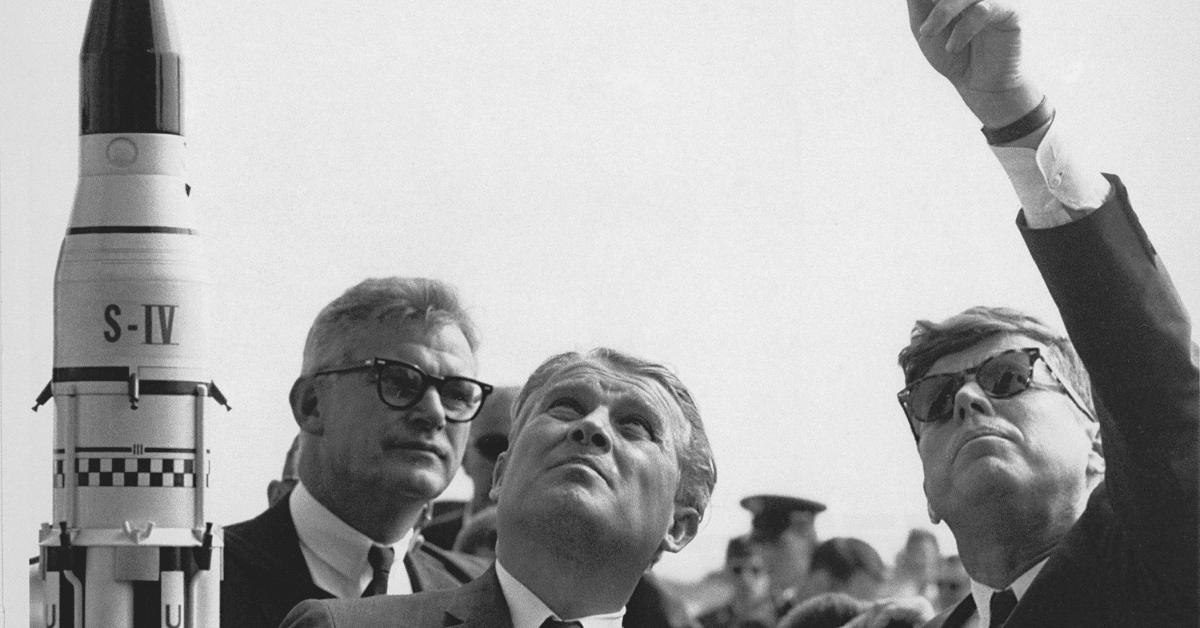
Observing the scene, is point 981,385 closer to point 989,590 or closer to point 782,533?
point 989,590

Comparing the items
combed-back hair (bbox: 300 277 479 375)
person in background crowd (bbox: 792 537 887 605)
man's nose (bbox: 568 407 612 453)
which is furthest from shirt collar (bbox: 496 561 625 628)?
person in background crowd (bbox: 792 537 887 605)

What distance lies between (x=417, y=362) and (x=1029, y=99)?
257 cm

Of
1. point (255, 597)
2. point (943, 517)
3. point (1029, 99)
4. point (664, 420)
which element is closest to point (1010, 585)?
point (943, 517)

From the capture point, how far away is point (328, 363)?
23.7 ft

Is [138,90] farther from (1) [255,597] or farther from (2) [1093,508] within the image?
(2) [1093,508]

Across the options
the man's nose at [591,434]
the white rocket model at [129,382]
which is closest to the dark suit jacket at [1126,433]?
the man's nose at [591,434]

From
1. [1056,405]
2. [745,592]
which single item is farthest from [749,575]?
[1056,405]

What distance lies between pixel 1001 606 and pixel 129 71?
363 centimetres

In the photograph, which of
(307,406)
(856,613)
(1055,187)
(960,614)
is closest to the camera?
(1055,187)

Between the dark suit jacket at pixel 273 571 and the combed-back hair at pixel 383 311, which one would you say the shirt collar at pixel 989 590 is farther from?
the combed-back hair at pixel 383 311

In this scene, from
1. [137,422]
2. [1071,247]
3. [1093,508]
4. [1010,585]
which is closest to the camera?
[1071,247]

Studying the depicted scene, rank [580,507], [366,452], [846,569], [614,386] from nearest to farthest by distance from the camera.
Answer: [580,507], [614,386], [366,452], [846,569]

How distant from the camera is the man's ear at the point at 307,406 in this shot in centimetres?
717

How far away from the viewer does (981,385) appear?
21.2 ft
